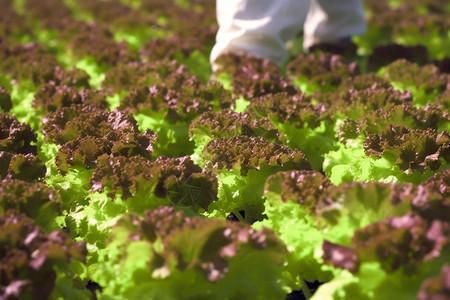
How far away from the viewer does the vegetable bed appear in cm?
213

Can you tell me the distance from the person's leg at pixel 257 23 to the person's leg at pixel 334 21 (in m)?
1.19

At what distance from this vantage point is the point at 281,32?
211 inches

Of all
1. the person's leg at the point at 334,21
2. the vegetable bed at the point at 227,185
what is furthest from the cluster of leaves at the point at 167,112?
the person's leg at the point at 334,21

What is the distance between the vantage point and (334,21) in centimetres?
657

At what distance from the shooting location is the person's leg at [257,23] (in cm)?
518

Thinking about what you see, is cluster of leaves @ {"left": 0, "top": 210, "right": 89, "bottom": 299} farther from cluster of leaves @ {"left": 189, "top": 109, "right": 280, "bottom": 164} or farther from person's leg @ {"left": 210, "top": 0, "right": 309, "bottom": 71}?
person's leg @ {"left": 210, "top": 0, "right": 309, "bottom": 71}

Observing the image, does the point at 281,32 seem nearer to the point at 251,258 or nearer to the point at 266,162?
the point at 266,162

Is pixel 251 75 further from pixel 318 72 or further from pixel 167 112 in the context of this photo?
pixel 167 112

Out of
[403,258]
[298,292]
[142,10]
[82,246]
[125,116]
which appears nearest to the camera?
[403,258]

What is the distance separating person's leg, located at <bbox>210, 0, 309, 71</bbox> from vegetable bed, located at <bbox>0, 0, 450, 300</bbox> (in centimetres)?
38

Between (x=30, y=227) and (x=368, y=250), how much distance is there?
1.31m

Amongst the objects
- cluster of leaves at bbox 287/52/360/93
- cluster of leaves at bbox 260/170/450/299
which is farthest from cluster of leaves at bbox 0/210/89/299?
cluster of leaves at bbox 287/52/360/93

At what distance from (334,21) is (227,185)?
4068mm

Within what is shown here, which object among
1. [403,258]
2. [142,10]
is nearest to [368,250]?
[403,258]
